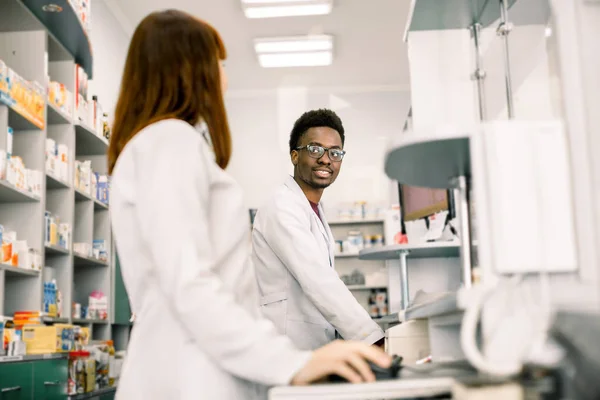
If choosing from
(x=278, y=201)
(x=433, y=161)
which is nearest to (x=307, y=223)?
(x=278, y=201)

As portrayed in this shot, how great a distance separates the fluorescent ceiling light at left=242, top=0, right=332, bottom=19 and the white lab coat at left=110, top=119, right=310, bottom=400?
507 centimetres

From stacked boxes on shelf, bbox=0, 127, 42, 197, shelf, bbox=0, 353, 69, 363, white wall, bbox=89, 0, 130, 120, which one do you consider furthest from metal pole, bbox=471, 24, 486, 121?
white wall, bbox=89, 0, 130, 120

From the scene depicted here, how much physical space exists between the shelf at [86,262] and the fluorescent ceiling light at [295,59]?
313 cm

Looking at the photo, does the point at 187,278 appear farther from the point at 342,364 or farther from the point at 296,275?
the point at 296,275

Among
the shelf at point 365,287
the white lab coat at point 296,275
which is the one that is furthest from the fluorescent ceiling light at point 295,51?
the white lab coat at point 296,275

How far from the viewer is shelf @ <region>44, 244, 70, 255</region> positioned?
405 cm

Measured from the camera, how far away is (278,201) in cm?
246

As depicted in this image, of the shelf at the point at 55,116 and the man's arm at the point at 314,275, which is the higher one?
the shelf at the point at 55,116

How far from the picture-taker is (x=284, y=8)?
6133 mm

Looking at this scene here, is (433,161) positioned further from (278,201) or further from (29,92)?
(29,92)

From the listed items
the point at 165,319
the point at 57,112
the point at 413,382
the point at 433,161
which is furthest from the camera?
the point at 57,112

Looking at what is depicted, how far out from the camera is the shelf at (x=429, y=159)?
1.18 m

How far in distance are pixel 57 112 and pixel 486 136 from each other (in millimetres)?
3606

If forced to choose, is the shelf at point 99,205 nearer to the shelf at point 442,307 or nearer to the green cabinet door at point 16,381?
the green cabinet door at point 16,381
